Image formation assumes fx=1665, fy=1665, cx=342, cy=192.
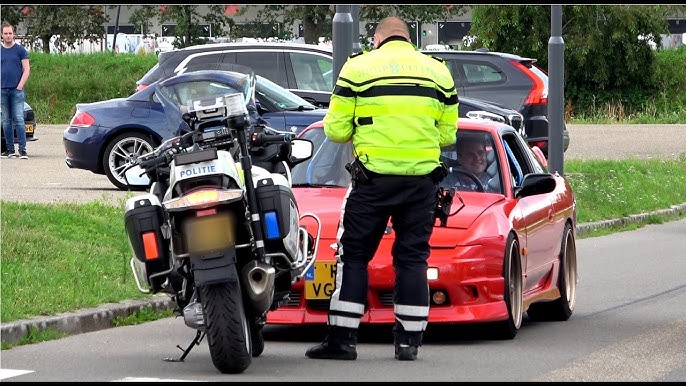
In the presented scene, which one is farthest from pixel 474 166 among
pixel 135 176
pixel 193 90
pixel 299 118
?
pixel 193 90

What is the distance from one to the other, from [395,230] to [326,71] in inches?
579

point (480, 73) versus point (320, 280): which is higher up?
point (320, 280)

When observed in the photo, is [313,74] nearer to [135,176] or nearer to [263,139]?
[135,176]

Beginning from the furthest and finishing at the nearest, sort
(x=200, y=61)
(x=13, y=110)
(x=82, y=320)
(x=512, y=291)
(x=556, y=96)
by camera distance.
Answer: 1. (x=13, y=110)
2. (x=200, y=61)
3. (x=556, y=96)
4. (x=82, y=320)
5. (x=512, y=291)

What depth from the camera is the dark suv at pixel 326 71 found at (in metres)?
23.6

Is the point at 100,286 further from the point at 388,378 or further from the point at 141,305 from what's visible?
the point at 388,378

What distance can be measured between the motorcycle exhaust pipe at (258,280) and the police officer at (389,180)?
711 mm

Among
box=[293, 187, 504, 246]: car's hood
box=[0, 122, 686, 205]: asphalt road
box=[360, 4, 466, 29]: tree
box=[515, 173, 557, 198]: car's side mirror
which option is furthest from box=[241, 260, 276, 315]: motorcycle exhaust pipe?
box=[360, 4, 466, 29]: tree

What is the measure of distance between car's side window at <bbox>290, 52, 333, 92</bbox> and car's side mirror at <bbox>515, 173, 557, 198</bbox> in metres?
13.1

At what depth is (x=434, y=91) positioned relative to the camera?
9367mm

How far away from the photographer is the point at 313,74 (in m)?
24.0

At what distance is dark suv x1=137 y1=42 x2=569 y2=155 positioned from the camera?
77.3 feet

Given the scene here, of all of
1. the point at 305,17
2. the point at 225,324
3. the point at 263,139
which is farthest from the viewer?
the point at 305,17

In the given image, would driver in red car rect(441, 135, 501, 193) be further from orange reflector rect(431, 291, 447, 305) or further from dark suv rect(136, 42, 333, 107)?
dark suv rect(136, 42, 333, 107)
